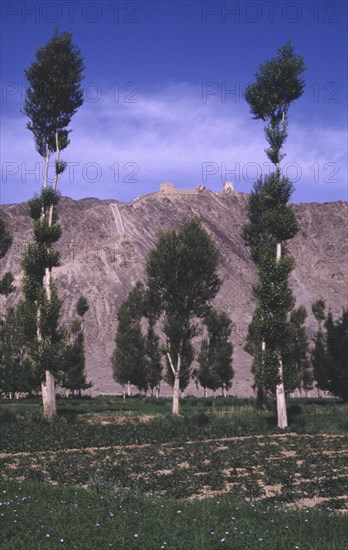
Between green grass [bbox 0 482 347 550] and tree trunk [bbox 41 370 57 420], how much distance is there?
2056cm

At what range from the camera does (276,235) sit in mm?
33594

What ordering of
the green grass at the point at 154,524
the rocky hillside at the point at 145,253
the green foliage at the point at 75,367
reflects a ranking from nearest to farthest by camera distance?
the green grass at the point at 154,524
the green foliage at the point at 75,367
the rocky hillside at the point at 145,253

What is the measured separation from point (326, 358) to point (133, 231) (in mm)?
96003

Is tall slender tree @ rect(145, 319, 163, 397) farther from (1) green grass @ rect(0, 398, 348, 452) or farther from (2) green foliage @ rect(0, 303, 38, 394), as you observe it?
(1) green grass @ rect(0, 398, 348, 452)

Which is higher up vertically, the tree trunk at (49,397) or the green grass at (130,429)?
the tree trunk at (49,397)

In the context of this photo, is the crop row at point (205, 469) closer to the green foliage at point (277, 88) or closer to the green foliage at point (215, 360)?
the green foliage at point (277, 88)

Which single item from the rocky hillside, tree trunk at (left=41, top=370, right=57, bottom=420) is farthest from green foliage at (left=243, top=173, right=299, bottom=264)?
the rocky hillside

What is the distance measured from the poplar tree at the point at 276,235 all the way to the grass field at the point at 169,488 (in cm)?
471

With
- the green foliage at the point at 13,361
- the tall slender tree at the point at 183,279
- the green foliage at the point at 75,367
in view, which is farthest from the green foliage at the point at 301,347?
the green foliage at the point at 13,361

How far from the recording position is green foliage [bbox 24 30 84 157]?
3716 centimetres

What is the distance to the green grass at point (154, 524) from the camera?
313 inches

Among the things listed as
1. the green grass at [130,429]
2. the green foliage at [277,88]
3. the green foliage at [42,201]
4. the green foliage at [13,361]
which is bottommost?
the green grass at [130,429]

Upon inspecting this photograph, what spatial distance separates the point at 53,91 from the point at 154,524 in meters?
33.2

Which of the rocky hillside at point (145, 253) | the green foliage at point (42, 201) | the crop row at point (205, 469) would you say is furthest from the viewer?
the rocky hillside at point (145, 253)
